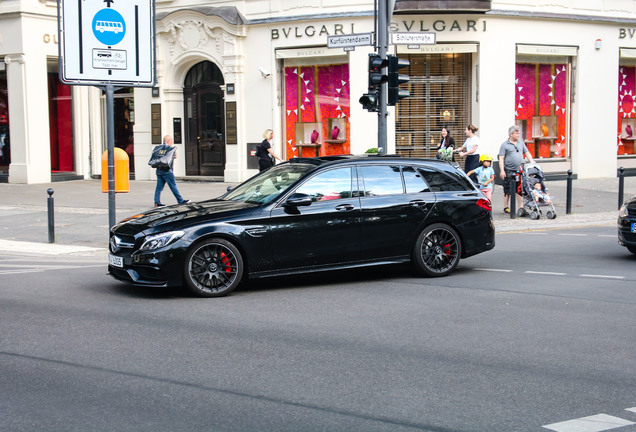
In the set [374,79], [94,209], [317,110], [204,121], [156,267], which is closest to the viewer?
[156,267]

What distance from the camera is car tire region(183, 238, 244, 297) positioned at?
9.04 meters

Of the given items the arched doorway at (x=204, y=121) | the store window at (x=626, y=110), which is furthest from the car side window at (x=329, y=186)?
the store window at (x=626, y=110)

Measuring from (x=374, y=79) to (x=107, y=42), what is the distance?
16.8 feet

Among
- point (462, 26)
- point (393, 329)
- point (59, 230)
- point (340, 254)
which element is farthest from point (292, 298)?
point (462, 26)

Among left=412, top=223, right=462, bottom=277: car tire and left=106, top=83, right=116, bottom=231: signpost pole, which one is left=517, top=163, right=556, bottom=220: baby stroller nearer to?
left=412, top=223, right=462, bottom=277: car tire

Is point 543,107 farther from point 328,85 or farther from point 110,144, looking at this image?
point 110,144

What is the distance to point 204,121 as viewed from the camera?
1047 inches

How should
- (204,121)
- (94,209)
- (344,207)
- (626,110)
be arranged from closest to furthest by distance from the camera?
(344,207)
(94,209)
(204,121)
(626,110)

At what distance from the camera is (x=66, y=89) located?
27781mm

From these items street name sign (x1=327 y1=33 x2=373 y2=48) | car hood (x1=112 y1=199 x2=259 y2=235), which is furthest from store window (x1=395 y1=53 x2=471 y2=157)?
car hood (x1=112 y1=199 x2=259 y2=235)

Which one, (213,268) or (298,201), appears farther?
(298,201)

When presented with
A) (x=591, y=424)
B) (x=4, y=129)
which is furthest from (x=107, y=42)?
(x=4, y=129)

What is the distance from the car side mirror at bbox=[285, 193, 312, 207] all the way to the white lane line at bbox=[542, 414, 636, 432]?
5011 millimetres

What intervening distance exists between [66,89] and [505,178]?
16441 mm
